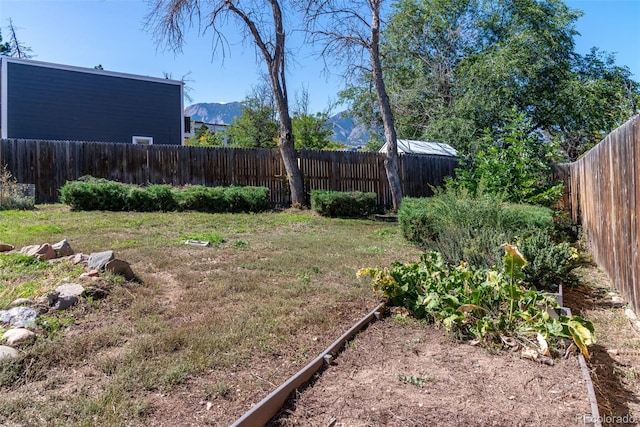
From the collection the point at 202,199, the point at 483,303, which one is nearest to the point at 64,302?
the point at 483,303

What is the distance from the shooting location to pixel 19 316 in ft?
8.86

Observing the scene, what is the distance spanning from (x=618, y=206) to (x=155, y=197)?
8373mm

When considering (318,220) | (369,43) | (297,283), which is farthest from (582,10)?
(297,283)

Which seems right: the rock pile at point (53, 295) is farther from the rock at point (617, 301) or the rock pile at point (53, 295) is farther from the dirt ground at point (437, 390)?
the rock at point (617, 301)

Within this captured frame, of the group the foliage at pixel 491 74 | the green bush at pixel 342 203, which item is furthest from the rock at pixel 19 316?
the foliage at pixel 491 74

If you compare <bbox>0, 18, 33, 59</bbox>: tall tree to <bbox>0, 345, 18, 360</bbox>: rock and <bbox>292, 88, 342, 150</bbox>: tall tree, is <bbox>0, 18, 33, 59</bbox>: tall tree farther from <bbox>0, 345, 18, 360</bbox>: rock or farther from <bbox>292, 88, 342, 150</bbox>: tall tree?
<bbox>0, 345, 18, 360</bbox>: rock

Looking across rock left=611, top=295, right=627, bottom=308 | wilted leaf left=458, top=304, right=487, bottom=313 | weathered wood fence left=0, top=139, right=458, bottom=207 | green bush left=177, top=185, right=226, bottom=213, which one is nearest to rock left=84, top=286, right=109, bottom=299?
wilted leaf left=458, top=304, right=487, bottom=313

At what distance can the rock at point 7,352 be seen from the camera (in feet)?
7.55

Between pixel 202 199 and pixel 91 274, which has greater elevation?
pixel 202 199

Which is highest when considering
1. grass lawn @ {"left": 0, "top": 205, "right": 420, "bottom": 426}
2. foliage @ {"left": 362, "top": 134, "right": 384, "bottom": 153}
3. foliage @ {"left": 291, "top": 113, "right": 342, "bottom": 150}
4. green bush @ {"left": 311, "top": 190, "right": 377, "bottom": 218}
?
foliage @ {"left": 291, "top": 113, "right": 342, "bottom": 150}

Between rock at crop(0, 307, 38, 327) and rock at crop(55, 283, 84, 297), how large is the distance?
0.31m

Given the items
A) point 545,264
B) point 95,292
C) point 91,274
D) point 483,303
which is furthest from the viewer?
point 545,264

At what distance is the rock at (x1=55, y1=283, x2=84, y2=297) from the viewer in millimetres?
3133

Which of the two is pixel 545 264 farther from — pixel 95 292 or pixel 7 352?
pixel 7 352
